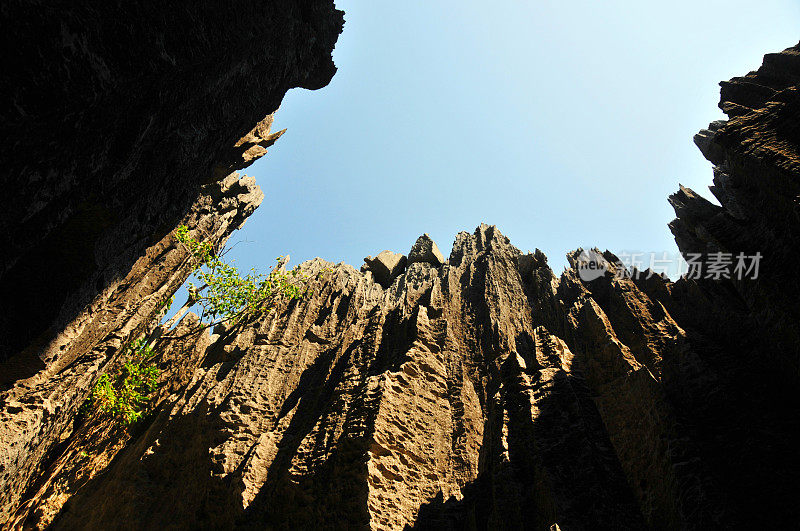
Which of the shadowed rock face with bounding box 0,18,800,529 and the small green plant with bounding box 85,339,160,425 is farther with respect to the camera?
the small green plant with bounding box 85,339,160,425

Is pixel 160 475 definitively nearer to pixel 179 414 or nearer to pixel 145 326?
pixel 179 414

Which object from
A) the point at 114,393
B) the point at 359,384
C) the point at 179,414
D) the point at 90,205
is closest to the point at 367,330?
the point at 359,384

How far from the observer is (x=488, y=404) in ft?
38.9

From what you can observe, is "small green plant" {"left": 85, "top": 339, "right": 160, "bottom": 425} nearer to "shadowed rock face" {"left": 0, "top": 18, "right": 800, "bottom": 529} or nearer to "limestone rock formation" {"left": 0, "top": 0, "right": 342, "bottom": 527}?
"shadowed rock face" {"left": 0, "top": 18, "right": 800, "bottom": 529}

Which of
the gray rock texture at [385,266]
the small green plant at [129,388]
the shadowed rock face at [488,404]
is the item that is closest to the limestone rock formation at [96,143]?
the shadowed rock face at [488,404]

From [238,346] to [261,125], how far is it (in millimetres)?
13073

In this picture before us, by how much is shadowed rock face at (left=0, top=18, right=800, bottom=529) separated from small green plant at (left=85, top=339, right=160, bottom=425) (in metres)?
0.94

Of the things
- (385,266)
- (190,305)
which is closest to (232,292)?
(190,305)

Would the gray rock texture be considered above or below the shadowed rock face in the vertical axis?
Result: above

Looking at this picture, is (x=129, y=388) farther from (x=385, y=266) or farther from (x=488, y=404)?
(x=385, y=266)

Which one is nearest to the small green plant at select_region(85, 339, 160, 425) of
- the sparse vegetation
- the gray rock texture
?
the sparse vegetation

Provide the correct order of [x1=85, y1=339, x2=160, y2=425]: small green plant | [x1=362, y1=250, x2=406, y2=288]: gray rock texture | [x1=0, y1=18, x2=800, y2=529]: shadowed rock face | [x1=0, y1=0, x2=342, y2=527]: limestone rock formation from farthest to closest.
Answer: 1. [x1=362, y1=250, x2=406, y2=288]: gray rock texture
2. [x1=85, y1=339, x2=160, y2=425]: small green plant
3. [x1=0, y1=18, x2=800, y2=529]: shadowed rock face
4. [x1=0, y1=0, x2=342, y2=527]: limestone rock formation

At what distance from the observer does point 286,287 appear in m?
25.7

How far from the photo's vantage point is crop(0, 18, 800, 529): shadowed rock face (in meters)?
6.76
